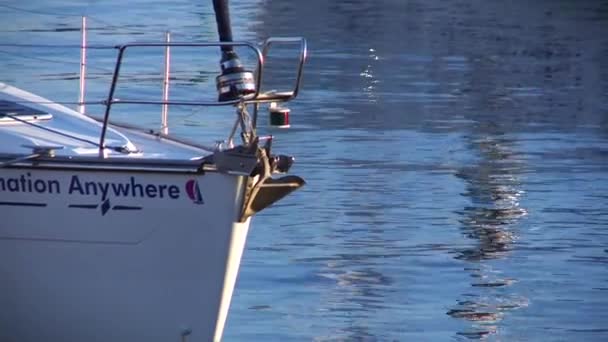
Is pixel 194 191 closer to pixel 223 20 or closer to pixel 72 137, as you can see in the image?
pixel 223 20

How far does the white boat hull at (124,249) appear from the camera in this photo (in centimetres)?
779

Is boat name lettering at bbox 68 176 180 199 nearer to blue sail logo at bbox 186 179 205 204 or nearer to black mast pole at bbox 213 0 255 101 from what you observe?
blue sail logo at bbox 186 179 205 204

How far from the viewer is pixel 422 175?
1443cm

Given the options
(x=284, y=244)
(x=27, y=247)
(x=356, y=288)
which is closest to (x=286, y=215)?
(x=284, y=244)

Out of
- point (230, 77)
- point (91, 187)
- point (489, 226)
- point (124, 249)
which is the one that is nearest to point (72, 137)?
point (91, 187)

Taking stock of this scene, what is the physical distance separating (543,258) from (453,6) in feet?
65.2

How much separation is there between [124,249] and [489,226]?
17.1ft

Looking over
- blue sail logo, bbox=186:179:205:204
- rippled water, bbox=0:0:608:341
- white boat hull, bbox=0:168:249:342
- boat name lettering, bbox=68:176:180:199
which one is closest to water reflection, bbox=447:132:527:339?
rippled water, bbox=0:0:608:341

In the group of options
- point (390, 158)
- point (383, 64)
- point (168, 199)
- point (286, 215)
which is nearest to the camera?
point (168, 199)

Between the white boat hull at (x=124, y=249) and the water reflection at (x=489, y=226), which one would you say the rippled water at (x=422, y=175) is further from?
the white boat hull at (x=124, y=249)

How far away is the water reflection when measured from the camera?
32.8ft

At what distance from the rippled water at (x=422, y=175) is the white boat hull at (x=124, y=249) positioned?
1403 mm

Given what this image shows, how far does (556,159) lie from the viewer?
1535cm

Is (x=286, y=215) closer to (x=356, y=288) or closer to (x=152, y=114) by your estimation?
(x=356, y=288)
